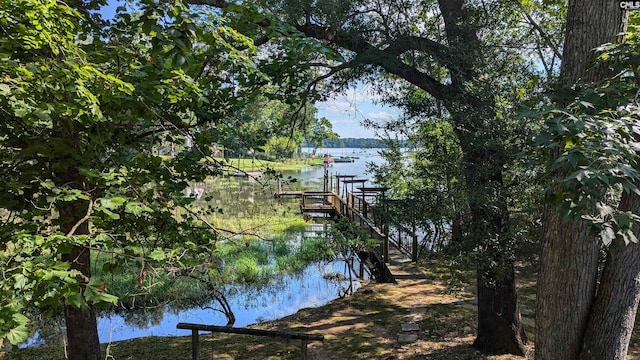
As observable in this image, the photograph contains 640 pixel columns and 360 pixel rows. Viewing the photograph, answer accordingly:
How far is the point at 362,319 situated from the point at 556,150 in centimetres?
469

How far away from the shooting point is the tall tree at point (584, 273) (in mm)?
2252

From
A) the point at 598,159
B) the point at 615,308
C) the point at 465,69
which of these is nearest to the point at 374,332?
the point at 615,308

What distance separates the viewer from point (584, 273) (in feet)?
7.85

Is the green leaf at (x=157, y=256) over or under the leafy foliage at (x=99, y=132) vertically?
under

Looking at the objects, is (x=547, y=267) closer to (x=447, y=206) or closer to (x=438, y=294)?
(x=447, y=206)

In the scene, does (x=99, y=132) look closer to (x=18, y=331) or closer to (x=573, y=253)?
(x=18, y=331)

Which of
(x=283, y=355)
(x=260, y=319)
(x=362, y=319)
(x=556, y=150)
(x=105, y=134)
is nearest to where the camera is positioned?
(x=556, y=150)

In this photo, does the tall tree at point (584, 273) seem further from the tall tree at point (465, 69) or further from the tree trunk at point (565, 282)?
the tall tree at point (465, 69)

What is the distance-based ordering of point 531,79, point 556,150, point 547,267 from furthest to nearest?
point 531,79, point 547,267, point 556,150

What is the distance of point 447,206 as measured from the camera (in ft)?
13.0

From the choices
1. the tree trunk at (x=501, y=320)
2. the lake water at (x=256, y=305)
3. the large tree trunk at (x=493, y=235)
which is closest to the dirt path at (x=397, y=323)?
the tree trunk at (x=501, y=320)

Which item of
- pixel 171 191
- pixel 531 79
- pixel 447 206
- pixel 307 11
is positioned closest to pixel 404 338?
pixel 447 206

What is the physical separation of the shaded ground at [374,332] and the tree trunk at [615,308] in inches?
74.1

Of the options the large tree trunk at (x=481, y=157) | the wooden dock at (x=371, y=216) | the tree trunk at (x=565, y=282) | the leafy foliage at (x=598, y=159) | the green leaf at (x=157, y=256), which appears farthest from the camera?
the wooden dock at (x=371, y=216)
